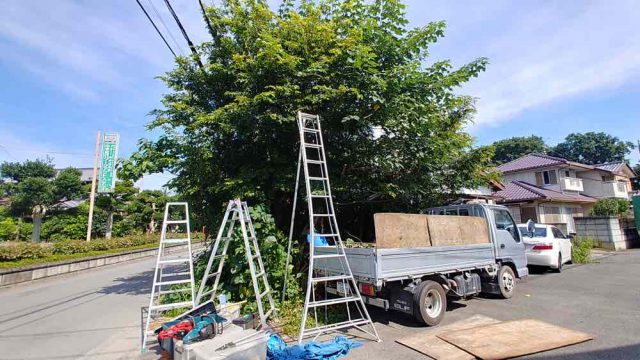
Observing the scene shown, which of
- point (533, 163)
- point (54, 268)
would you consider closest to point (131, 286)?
point (54, 268)

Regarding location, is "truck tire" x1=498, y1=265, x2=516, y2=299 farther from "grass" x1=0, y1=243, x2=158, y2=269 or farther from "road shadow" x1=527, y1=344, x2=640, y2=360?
"grass" x1=0, y1=243, x2=158, y2=269

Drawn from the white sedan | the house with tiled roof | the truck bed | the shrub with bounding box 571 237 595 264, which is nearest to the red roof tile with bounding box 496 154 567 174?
the house with tiled roof

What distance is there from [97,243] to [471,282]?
64.1 ft

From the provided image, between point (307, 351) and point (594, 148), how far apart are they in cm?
6394

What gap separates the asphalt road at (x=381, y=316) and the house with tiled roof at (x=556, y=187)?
29.6 ft

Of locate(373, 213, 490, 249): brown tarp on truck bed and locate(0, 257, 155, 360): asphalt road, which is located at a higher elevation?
locate(373, 213, 490, 249): brown tarp on truck bed

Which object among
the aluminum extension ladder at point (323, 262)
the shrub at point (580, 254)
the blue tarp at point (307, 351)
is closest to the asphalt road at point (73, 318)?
the blue tarp at point (307, 351)

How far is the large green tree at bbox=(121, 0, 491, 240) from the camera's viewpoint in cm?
753

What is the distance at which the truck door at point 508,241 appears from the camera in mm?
8359

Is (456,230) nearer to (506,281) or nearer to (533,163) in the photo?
(506,281)

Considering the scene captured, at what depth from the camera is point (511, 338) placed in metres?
5.32

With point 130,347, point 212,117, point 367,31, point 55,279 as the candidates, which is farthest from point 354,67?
point 55,279

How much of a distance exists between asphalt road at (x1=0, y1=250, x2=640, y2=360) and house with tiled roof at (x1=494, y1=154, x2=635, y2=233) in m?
9.01

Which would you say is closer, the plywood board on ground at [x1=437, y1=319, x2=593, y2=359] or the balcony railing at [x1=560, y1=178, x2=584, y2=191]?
the plywood board on ground at [x1=437, y1=319, x2=593, y2=359]
